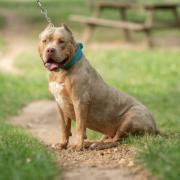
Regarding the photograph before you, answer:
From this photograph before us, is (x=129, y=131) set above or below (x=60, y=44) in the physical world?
below

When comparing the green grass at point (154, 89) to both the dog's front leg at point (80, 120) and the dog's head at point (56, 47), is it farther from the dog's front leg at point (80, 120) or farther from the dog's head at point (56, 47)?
the dog's head at point (56, 47)

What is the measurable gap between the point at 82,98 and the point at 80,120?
239 mm

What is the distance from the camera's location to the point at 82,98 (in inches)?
293

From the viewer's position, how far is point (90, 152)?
7.29 meters

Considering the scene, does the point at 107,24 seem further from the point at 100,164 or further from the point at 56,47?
the point at 100,164

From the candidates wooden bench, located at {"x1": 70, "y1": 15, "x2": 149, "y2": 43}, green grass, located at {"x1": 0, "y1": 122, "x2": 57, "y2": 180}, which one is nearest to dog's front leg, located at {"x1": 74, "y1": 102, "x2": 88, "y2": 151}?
green grass, located at {"x1": 0, "y1": 122, "x2": 57, "y2": 180}

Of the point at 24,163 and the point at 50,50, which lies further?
the point at 50,50

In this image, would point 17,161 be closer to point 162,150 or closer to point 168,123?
point 162,150

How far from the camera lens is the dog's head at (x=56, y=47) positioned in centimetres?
718

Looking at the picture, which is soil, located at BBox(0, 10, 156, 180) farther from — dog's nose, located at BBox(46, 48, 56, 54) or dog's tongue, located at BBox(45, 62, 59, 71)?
dog's nose, located at BBox(46, 48, 56, 54)

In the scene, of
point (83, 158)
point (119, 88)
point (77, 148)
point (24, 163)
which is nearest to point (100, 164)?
point (83, 158)

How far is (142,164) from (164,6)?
55.8 ft

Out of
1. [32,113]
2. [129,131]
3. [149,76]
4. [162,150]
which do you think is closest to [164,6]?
[149,76]

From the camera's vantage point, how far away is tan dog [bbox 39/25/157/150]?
728cm
